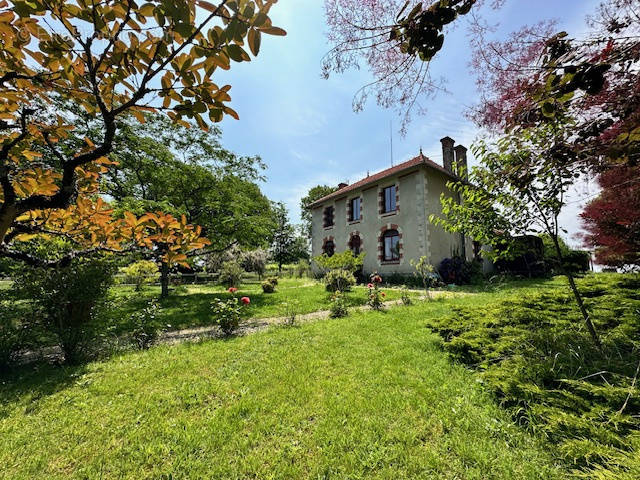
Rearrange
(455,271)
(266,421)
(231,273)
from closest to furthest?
(266,421)
(455,271)
(231,273)

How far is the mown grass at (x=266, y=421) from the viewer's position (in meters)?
1.79

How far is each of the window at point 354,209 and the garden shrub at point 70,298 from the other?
13.8 metres

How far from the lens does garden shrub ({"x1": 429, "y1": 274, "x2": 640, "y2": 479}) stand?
5.29 feet

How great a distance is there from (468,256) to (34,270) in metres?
16.7

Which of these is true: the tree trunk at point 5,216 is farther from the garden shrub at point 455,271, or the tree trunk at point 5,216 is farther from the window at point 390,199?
the window at point 390,199

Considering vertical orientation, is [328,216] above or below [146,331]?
above

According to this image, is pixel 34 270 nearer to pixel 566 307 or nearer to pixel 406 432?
pixel 406 432

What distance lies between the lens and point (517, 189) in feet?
10.0

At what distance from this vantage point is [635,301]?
3172mm

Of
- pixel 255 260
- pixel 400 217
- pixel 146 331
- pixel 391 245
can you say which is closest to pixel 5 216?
pixel 146 331

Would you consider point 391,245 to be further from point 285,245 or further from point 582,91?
point 285,245

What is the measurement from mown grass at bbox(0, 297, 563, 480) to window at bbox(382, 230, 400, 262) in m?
10.2

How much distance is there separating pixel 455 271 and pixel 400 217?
3921 mm

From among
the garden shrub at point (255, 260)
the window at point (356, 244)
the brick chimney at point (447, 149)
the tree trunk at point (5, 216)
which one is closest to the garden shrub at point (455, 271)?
the window at point (356, 244)
